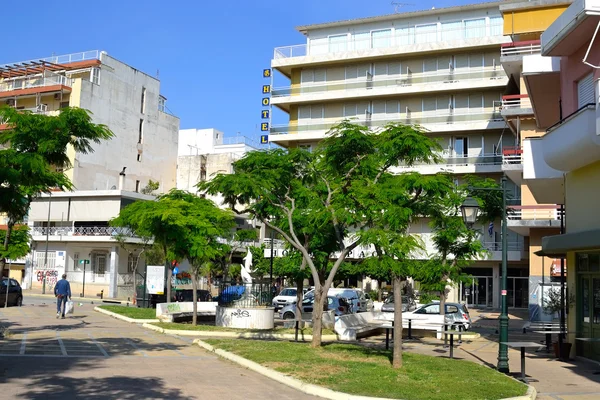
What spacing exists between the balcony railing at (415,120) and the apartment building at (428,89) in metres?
0.08

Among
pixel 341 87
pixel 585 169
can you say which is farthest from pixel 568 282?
pixel 341 87

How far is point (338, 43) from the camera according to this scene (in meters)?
53.9

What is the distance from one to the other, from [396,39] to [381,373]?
41.8 m

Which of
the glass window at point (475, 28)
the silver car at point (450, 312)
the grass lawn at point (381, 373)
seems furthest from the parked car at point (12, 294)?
the glass window at point (475, 28)

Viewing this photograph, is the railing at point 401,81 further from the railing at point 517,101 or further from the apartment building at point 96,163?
the apartment building at point 96,163

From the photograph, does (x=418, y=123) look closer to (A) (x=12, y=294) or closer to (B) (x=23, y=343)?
(A) (x=12, y=294)

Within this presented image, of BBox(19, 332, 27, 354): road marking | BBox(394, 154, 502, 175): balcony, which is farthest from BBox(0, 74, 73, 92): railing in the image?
BBox(19, 332, 27, 354): road marking

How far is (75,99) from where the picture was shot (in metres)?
58.7

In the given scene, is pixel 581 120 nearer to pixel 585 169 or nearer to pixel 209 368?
pixel 585 169

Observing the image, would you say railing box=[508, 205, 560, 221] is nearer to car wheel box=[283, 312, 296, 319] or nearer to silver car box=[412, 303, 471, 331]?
silver car box=[412, 303, 471, 331]

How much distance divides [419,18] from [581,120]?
38.1 m

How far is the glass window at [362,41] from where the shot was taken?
2081 inches

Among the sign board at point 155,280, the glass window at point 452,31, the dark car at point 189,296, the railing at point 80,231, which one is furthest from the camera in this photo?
the railing at point 80,231

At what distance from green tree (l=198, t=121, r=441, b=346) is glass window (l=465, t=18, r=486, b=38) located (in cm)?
3298
